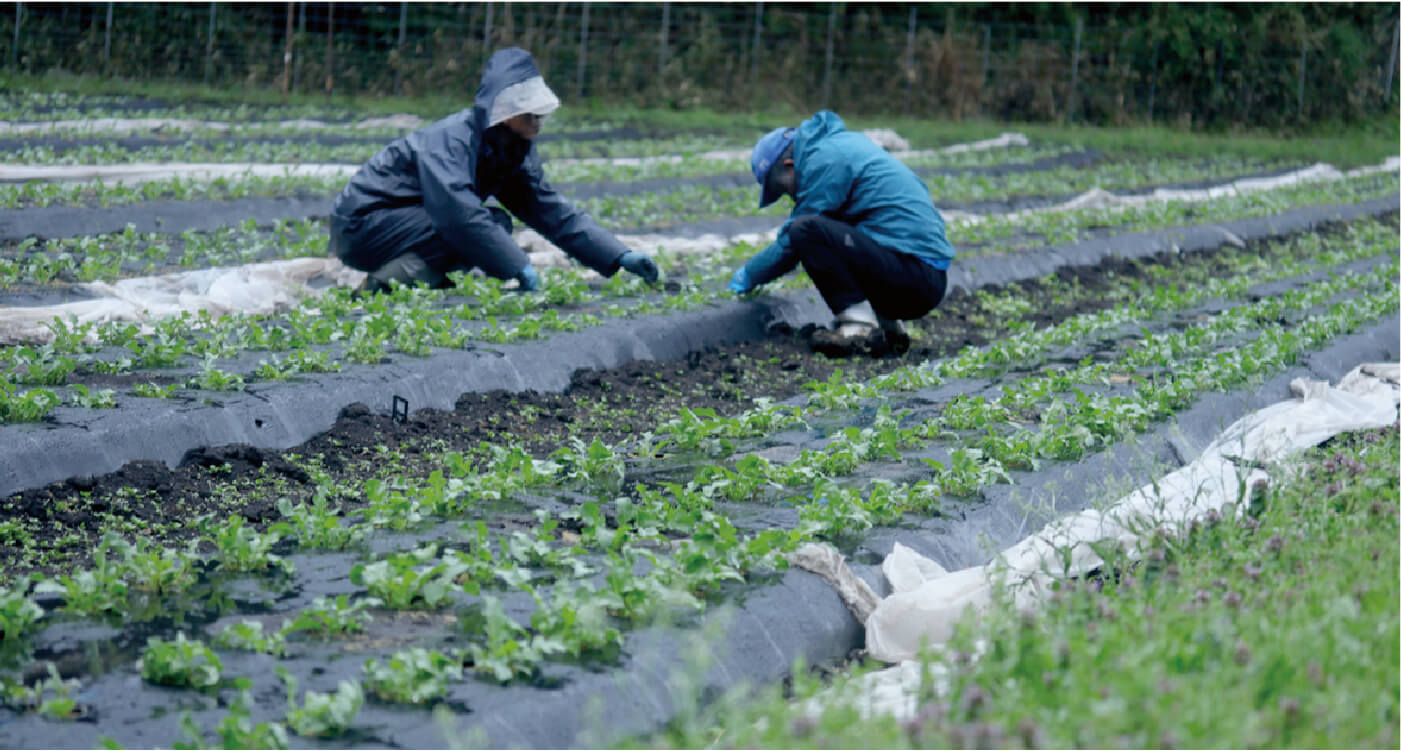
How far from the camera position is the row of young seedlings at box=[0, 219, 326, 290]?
7383mm

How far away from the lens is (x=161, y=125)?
14562 millimetres

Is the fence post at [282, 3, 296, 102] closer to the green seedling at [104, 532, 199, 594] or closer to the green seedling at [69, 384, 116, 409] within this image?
the green seedling at [69, 384, 116, 409]

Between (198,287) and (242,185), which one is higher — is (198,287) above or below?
below

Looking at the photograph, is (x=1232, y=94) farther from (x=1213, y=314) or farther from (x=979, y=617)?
(x=979, y=617)

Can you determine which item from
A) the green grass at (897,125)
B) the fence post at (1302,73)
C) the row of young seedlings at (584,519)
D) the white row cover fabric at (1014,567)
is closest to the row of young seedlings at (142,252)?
the row of young seedlings at (584,519)

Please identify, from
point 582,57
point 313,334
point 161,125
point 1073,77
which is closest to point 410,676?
point 313,334

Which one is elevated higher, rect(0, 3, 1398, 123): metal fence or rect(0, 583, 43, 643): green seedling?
rect(0, 3, 1398, 123): metal fence

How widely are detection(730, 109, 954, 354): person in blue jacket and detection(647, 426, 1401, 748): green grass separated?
12.5ft

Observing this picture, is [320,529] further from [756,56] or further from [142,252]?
[756,56]

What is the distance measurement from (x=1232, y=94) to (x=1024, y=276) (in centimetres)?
1841

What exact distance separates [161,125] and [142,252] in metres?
6.64

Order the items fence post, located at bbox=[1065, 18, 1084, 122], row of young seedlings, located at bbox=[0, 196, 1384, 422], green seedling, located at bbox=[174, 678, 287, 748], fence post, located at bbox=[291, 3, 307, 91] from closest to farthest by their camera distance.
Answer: green seedling, located at bbox=[174, 678, 287, 748] < row of young seedlings, located at bbox=[0, 196, 1384, 422] < fence post, located at bbox=[291, 3, 307, 91] < fence post, located at bbox=[1065, 18, 1084, 122]

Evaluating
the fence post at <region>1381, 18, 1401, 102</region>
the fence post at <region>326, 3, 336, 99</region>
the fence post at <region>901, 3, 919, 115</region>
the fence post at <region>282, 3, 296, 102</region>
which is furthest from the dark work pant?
the fence post at <region>1381, 18, 1401, 102</region>

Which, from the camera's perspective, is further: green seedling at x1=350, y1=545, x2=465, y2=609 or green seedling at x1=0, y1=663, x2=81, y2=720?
green seedling at x1=350, y1=545, x2=465, y2=609
